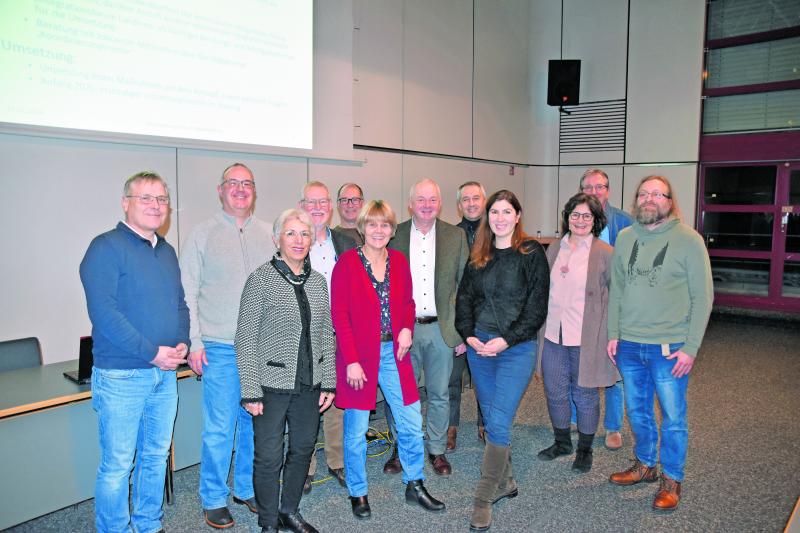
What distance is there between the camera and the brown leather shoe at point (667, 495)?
2752 mm

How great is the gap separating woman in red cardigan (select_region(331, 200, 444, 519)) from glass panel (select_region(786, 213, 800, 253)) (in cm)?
727

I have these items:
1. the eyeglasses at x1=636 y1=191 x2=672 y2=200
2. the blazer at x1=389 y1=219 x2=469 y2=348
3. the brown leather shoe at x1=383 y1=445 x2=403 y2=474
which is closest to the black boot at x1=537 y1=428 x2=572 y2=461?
the brown leather shoe at x1=383 y1=445 x2=403 y2=474

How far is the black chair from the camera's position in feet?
9.68

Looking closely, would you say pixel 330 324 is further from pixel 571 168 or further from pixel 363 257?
pixel 571 168

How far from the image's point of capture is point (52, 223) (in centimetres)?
332

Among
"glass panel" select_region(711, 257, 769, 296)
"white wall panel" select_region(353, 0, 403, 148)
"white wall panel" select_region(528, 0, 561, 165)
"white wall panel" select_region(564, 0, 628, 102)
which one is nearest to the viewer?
"white wall panel" select_region(353, 0, 403, 148)

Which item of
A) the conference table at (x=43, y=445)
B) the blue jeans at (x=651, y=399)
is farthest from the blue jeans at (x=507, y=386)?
the conference table at (x=43, y=445)

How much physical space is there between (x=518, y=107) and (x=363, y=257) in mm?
6589

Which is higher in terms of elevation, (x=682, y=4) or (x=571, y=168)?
(x=682, y=4)

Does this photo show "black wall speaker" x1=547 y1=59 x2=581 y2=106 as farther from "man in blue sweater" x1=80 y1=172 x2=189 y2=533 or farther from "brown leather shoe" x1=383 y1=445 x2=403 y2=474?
"man in blue sweater" x1=80 y1=172 x2=189 y2=533

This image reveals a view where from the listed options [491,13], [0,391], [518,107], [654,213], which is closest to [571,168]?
[518,107]

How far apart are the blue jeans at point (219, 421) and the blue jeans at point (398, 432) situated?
0.50 metres

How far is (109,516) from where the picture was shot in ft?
7.16

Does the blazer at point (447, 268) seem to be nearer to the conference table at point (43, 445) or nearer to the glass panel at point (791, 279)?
the conference table at point (43, 445)
